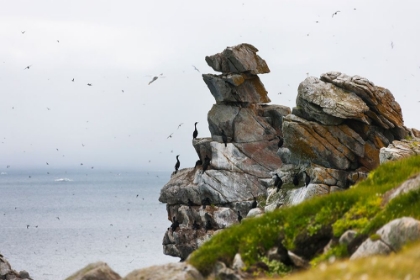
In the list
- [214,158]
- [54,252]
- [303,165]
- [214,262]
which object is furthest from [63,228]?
[214,262]

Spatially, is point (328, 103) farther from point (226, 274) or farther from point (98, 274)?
point (98, 274)

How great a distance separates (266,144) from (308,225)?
5527 cm

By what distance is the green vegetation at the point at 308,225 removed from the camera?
65.3 ft

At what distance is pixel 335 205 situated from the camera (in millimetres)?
21234

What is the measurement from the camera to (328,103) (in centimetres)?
5888

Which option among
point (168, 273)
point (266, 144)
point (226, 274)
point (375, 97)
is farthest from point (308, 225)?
point (266, 144)

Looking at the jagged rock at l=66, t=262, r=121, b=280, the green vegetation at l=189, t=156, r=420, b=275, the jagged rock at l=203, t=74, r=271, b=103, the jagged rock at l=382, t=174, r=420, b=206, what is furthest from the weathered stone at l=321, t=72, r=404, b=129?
the jagged rock at l=66, t=262, r=121, b=280

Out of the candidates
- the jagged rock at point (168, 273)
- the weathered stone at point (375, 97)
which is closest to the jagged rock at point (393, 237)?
the jagged rock at point (168, 273)

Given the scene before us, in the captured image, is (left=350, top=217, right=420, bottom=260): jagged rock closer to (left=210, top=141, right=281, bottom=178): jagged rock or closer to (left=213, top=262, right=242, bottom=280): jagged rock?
(left=213, top=262, right=242, bottom=280): jagged rock

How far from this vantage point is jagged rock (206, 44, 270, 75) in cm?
7475

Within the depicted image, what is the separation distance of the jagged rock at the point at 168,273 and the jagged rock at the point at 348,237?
154 inches

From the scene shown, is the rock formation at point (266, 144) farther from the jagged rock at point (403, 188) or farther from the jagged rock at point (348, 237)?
the jagged rock at point (348, 237)

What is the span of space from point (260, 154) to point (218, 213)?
8247 millimetres

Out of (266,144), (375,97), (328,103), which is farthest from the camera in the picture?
(266,144)
